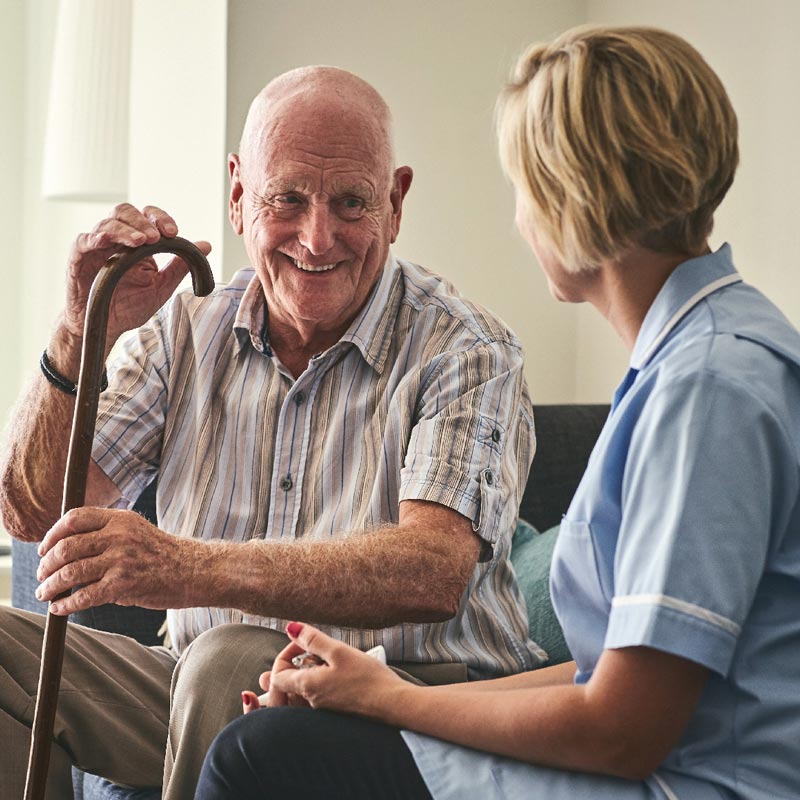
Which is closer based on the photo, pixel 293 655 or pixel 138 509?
pixel 293 655

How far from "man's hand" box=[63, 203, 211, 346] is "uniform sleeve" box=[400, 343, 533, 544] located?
1.37 ft

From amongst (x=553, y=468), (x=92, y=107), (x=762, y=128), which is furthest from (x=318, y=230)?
(x=92, y=107)

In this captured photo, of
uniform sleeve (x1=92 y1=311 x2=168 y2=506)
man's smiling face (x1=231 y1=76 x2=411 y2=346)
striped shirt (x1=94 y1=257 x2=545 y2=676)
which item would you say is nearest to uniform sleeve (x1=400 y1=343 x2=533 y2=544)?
striped shirt (x1=94 y1=257 x2=545 y2=676)

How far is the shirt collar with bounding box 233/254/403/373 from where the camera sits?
1.91 meters

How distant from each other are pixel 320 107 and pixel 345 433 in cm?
52

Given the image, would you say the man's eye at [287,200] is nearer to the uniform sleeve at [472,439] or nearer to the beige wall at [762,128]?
the uniform sleeve at [472,439]

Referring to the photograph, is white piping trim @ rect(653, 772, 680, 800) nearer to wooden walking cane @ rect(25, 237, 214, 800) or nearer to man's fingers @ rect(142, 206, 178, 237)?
wooden walking cane @ rect(25, 237, 214, 800)

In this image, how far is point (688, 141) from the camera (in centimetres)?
107

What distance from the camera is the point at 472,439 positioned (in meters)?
1.76

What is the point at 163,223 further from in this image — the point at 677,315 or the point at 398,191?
the point at 677,315

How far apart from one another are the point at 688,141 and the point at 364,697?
0.59 metres

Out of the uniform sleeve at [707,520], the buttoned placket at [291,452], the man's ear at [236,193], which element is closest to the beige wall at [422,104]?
the man's ear at [236,193]

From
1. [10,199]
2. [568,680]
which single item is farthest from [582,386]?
[568,680]

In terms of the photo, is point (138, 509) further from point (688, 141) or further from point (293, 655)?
point (688, 141)
